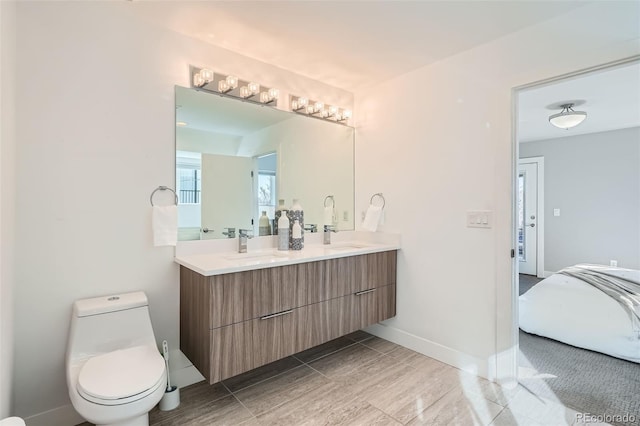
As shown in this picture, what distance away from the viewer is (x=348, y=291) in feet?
7.98

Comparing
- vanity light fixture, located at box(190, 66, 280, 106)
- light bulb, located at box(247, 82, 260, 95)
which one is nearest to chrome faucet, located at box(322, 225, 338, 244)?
vanity light fixture, located at box(190, 66, 280, 106)

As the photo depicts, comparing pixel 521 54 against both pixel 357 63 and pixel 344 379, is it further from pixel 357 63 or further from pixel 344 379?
pixel 344 379

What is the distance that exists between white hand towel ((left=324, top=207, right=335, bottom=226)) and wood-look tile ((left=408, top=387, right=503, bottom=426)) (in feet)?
5.34

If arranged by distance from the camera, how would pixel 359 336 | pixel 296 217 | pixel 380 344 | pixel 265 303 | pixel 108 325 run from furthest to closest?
pixel 359 336 < pixel 380 344 < pixel 296 217 < pixel 265 303 < pixel 108 325

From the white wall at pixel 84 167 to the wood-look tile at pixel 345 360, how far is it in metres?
1.07

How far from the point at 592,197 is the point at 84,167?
20.6ft

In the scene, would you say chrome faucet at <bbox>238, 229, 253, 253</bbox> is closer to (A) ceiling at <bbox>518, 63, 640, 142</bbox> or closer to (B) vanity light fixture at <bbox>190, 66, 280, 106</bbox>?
(B) vanity light fixture at <bbox>190, 66, 280, 106</bbox>

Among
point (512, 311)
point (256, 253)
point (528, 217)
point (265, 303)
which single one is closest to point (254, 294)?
point (265, 303)

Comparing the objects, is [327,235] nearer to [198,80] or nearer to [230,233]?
[230,233]

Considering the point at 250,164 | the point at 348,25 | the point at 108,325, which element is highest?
the point at 348,25

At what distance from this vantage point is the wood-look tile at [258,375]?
2.16 meters

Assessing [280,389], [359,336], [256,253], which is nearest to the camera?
[280,389]

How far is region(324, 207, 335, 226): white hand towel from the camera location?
3012mm

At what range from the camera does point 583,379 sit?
86.6 inches
